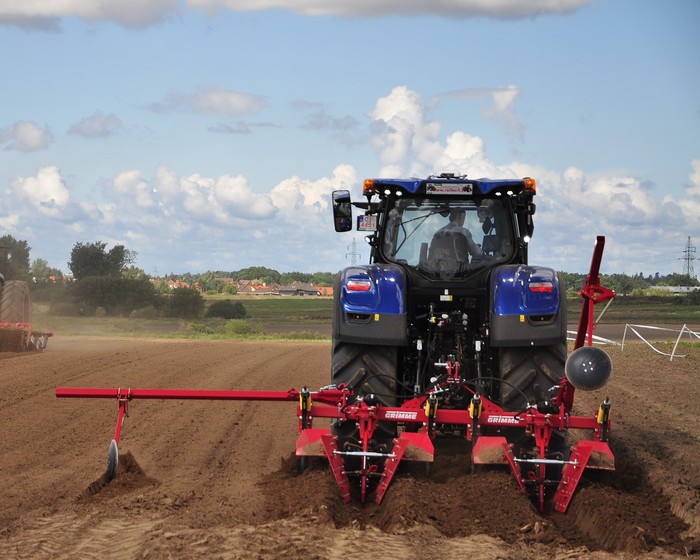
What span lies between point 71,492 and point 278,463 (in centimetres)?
181

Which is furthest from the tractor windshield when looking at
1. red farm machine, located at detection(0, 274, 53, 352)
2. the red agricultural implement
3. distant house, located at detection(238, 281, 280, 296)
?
distant house, located at detection(238, 281, 280, 296)

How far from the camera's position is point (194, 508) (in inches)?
235

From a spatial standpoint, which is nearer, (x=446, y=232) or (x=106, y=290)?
(x=446, y=232)

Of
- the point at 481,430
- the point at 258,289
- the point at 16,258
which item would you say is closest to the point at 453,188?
the point at 481,430

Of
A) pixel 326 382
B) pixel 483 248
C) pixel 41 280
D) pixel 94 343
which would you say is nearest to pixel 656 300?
pixel 41 280

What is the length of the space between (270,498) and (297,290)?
73.3m

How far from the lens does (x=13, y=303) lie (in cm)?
1789

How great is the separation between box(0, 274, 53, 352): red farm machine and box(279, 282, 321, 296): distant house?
5910 centimetres

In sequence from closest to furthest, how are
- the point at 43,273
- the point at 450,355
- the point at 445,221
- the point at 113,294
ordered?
the point at 450,355
the point at 445,221
the point at 113,294
the point at 43,273

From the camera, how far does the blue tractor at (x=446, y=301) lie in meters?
6.59

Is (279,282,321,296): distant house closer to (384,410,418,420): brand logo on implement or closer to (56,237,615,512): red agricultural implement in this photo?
(56,237,615,512): red agricultural implement

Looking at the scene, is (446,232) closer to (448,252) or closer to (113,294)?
(448,252)

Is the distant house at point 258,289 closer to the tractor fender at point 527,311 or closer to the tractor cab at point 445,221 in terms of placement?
the tractor cab at point 445,221

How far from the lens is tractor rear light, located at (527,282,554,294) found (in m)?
6.59
